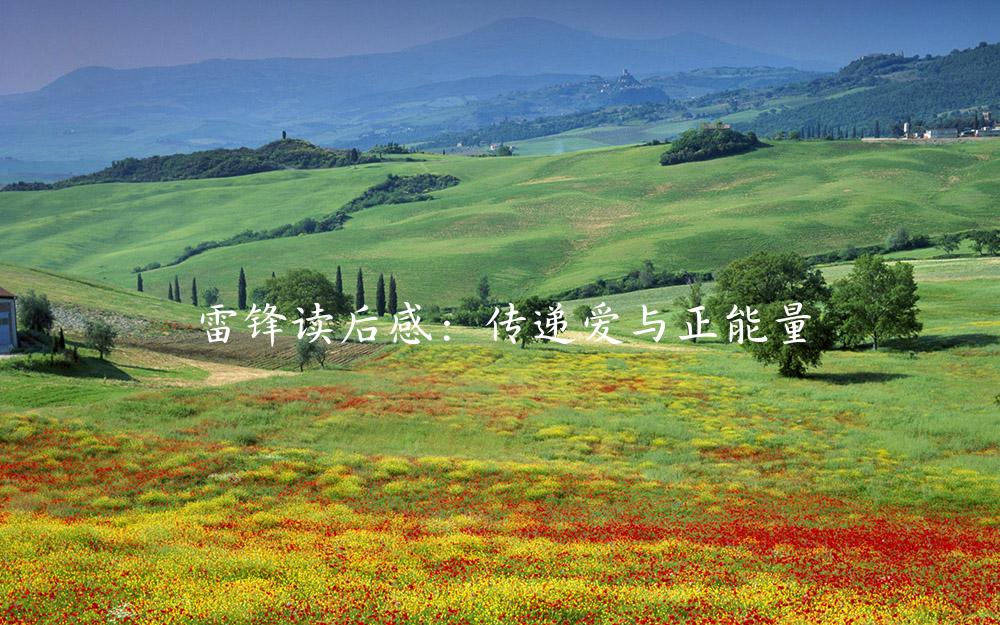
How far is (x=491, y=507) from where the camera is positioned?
3878 centimetres

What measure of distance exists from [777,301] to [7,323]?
76.1 meters

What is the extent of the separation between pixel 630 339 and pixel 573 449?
253 feet

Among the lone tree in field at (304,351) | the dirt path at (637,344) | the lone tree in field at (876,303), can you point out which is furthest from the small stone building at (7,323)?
the lone tree in field at (876,303)

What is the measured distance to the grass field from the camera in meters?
21.4

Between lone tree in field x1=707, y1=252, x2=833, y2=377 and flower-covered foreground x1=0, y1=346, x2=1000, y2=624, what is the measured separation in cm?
858

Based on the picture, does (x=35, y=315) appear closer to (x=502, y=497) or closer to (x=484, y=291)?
(x=502, y=497)

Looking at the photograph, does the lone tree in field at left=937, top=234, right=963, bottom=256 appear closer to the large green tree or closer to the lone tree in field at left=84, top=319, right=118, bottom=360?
the large green tree

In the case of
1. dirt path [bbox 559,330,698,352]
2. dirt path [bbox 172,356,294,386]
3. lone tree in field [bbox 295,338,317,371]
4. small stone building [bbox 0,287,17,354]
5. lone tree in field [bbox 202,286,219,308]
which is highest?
small stone building [bbox 0,287,17,354]

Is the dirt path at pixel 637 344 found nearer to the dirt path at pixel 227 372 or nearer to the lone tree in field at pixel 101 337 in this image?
the dirt path at pixel 227 372

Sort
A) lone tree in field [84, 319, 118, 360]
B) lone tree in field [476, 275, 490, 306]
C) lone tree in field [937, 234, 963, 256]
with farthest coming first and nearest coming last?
lone tree in field [476, 275, 490, 306] → lone tree in field [937, 234, 963, 256] → lone tree in field [84, 319, 118, 360]

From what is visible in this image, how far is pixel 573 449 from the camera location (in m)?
54.7

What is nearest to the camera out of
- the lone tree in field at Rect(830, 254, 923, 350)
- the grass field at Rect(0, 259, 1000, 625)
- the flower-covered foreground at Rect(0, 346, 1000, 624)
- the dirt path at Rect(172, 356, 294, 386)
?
the flower-covered foreground at Rect(0, 346, 1000, 624)

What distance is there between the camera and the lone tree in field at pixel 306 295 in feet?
405

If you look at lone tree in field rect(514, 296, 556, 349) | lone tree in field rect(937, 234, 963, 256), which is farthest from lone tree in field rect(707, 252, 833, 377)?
lone tree in field rect(937, 234, 963, 256)
